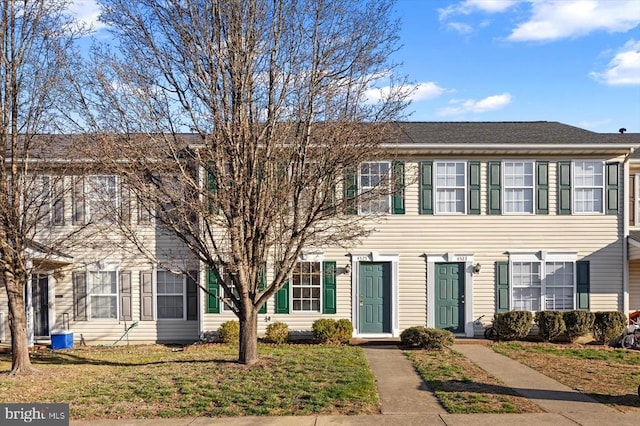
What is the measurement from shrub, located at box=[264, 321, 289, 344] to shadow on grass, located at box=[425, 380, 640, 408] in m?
4.98

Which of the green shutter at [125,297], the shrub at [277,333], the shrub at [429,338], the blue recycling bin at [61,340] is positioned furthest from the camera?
the green shutter at [125,297]

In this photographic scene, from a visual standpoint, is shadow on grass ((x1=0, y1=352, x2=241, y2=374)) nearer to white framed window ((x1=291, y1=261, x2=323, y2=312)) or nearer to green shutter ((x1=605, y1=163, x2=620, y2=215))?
white framed window ((x1=291, y1=261, x2=323, y2=312))

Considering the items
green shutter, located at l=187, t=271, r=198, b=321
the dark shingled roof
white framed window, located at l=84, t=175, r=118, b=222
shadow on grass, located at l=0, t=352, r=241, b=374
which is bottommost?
shadow on grass, located at l=0, t=352, r=241, b=374

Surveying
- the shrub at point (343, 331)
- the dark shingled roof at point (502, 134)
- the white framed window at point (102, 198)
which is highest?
Answer: the dark shingled roof at point (502, 134)

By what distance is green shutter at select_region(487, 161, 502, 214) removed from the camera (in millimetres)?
13688

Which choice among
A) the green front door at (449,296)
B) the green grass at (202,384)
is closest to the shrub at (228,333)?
the green grass at (202,384)

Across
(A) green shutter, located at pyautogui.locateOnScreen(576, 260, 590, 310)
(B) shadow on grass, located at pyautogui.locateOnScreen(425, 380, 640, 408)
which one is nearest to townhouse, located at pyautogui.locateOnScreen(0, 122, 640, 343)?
(A) green shutter, located at pyautogui.locateOnScreen(576, 260, 590, 310)

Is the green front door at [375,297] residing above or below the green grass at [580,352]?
above

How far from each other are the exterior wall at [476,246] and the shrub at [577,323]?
105 cm

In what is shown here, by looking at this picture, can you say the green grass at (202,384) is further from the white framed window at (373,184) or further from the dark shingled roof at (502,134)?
the dark shingled roof at (502,134)

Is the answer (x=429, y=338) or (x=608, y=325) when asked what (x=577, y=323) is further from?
(x=429, y=338)

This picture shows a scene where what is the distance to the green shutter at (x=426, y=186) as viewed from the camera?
44.9ft

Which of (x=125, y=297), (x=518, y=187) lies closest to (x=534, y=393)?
(x=518, y=187)

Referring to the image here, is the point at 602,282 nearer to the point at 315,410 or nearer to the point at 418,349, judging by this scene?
the point at 418,349
